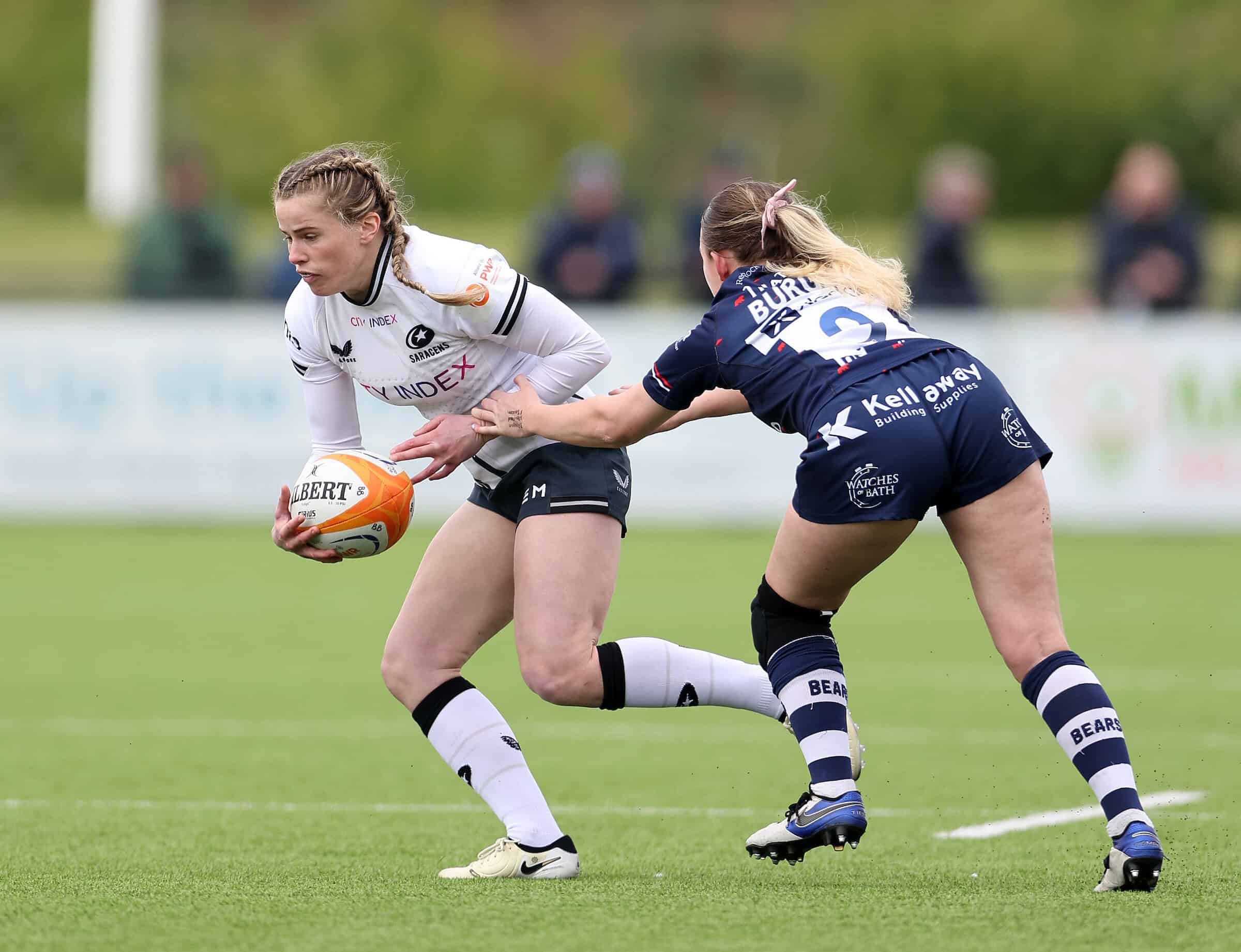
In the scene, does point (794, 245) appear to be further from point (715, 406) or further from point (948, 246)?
point (948, 246)

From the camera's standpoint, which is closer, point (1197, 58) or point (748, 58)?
point (1197, 58)

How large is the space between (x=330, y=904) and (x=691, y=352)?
1.57 metres

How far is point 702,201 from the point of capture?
16.9 metres

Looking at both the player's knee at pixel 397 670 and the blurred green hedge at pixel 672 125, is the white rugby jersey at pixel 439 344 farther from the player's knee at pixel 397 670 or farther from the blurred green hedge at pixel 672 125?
the blurred green hedge at pixel 672 125

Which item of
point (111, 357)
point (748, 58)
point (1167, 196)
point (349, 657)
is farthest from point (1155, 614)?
point (748, 58)

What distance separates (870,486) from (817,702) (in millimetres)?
645

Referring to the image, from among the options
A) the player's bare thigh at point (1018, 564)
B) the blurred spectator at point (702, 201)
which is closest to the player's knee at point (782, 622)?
the player's bare thigh at point (1018, 564)

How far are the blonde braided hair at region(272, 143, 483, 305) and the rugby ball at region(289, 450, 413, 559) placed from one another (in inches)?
19.8

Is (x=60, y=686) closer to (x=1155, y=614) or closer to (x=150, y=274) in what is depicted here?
(x=1155, y=614)

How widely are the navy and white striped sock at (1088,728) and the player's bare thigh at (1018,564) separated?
0.05m

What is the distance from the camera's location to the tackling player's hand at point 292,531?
5.14m

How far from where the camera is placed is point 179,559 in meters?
13.3

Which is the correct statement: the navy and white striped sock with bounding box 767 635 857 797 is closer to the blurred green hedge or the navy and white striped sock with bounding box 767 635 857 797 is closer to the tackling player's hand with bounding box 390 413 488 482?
the tackling player's hand with bounding box 390 413 488 482

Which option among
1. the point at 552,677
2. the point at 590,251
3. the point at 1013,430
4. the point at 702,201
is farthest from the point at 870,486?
the point at 702,201
